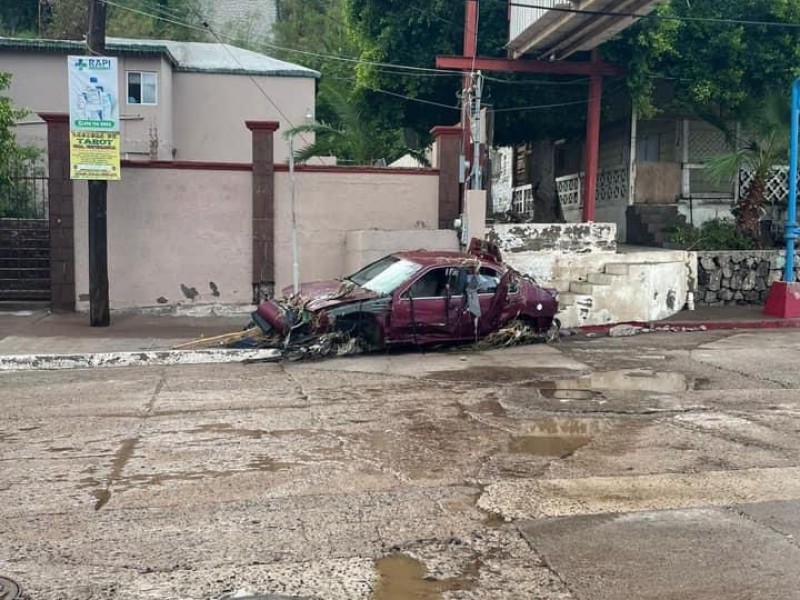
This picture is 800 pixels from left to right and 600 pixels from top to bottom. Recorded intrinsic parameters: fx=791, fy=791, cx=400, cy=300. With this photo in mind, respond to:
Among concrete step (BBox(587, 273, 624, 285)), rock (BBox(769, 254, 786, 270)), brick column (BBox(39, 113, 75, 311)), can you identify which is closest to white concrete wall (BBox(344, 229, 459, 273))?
concrete step (BBox(587, 273, 624, 285))

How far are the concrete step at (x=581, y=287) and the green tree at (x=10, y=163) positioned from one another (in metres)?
11.1

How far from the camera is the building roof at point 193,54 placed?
76.9 ft

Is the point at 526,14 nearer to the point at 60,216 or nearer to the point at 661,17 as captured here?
the point at 661,17

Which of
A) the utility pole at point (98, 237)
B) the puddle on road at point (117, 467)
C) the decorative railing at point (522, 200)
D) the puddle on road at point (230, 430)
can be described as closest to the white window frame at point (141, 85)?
the utility pole at point (98, 237)

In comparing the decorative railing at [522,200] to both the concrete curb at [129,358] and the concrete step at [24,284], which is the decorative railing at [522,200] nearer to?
the concrete step at [24,284]

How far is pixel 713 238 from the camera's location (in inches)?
702

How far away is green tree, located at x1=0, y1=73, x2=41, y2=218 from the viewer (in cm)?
1487

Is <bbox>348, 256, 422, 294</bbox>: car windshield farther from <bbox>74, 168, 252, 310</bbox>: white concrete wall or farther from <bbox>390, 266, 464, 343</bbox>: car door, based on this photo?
<bbox>74, 168, 252, 310</bbox>: white concrete wall

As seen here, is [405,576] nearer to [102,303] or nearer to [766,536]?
[766,536]

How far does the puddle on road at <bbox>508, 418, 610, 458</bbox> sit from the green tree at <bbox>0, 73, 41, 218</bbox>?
477 inches

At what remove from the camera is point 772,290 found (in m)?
15.7

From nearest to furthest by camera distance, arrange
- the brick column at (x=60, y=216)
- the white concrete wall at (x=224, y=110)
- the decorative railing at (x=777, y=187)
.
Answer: the brick column at (x=60, y=216) < the decorative railing at (x=777, y=187) < the white concrete wall at (x=224, y=110)

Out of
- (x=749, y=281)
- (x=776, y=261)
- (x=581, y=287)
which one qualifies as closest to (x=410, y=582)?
(x=581, y=287)

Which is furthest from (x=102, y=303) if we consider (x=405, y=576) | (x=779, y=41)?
(x=779, y=41)
